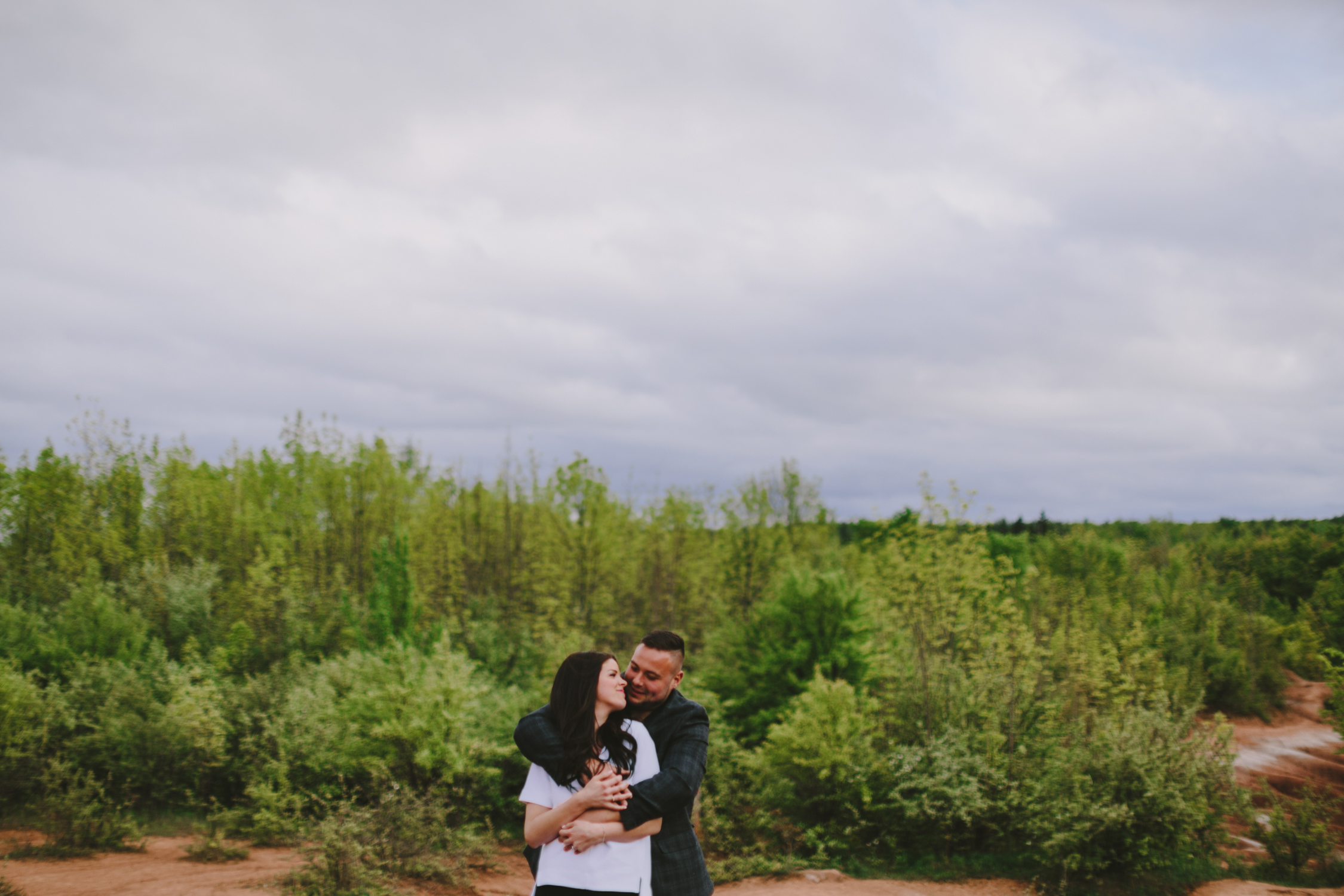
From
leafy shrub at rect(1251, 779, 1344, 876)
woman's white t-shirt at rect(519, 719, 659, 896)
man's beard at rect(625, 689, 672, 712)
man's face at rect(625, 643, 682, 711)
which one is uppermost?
man's face at rect(625, 643, 682, 711)

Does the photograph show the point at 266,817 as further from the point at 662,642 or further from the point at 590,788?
the point at 590,788

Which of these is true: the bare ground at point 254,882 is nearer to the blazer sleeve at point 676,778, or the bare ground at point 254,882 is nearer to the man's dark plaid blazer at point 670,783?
the man's dark plaid blazer at point 670,783

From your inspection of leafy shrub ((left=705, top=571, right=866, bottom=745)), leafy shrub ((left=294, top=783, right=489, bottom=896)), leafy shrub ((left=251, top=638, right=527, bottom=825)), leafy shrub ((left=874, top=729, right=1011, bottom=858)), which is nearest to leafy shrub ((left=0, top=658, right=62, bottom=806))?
leafy shrub ((left=251, top=638, right=527, bottom=825))

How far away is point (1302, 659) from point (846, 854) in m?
32.0

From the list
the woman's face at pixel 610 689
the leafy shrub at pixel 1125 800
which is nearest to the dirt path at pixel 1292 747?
the leafy shrub at pixel 1125 800

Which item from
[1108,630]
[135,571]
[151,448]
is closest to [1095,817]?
[1108,630]

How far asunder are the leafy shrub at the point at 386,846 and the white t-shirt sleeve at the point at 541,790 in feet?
23.9

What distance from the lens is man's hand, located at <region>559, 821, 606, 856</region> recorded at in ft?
9.29

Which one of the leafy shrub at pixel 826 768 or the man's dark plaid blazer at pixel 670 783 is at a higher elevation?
the man's dark plaid blazer at pixel 670 783

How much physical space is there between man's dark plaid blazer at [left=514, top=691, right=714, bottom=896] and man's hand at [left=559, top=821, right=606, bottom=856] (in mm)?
102

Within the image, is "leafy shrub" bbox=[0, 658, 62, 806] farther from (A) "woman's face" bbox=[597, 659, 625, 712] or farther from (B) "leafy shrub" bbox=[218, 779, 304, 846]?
(A) "woman's face" bbox=[597, 659, 625, 712]

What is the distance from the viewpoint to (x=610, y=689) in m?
3.02

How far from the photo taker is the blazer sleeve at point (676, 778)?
2902 mm

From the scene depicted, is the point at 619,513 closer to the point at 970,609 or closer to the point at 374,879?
the point at 970,609
